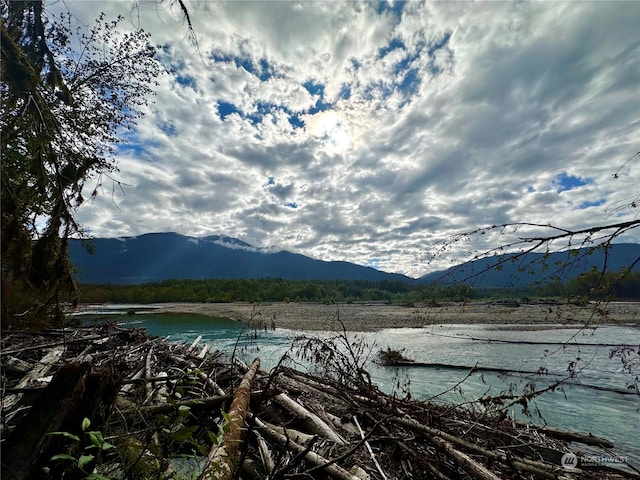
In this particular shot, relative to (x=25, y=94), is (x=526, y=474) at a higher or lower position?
lower

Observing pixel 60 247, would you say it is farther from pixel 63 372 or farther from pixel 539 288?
pixel 539 288

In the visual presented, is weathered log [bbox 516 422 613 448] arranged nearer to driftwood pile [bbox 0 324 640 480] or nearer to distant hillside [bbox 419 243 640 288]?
driftwood pile [bbox 0 324 640 480]

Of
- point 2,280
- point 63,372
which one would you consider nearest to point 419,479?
point 63,372

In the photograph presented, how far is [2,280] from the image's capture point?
7.86ft

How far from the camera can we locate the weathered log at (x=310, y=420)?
13.5 feet

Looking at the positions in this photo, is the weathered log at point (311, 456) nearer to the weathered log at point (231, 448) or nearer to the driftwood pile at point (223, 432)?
the driftwood pile at point (223, 432)

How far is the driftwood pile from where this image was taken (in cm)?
259

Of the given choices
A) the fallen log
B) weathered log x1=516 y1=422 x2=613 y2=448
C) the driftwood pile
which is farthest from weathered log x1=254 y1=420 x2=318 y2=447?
weathered log x1=516 y1=422 x2=613 y2=448

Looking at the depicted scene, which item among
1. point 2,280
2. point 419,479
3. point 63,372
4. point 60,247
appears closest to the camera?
point 2,280

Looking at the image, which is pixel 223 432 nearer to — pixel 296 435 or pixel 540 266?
pixel 296 435

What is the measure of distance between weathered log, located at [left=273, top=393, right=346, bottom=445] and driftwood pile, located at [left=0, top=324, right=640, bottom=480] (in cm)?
2

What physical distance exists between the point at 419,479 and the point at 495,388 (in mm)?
9713

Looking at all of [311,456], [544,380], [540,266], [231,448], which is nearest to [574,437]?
[540,266]

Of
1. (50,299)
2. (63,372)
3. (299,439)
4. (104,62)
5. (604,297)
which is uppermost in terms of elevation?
(104,62)
